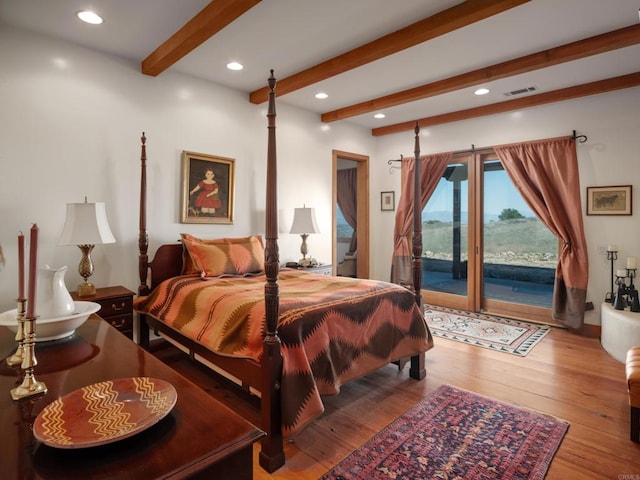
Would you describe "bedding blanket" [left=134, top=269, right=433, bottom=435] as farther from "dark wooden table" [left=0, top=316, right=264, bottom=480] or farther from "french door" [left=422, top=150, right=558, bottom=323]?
"french door" [left=422, top=150, right=558, bottom=323]

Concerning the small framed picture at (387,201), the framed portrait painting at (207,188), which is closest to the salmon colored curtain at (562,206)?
the small framed picture at (387,201)

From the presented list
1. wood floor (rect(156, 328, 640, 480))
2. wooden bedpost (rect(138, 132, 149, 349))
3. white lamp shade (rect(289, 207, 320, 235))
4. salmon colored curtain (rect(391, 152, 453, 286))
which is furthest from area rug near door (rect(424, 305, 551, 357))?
wooden bedpost (rect(138, 132, 149, 349))

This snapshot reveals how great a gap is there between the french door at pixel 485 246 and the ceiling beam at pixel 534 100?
0.57 meters

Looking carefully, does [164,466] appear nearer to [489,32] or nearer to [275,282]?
[275,282]

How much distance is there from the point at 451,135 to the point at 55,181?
480 centimetres

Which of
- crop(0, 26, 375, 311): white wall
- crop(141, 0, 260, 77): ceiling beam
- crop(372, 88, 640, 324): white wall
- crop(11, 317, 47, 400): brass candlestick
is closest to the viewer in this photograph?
crop(11, 317, 47, 400): brass candlestick

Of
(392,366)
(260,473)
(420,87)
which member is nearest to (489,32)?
(420,87)

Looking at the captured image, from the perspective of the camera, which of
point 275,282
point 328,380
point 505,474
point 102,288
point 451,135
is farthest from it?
point 451,135

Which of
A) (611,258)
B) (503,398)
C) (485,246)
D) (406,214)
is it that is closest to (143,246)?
(503,398)

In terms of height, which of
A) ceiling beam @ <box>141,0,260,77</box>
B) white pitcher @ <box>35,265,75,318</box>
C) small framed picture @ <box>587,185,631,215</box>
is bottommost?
white pitcher @ <box>35,265,75,318</box>

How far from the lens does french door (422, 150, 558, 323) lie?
15.5ft

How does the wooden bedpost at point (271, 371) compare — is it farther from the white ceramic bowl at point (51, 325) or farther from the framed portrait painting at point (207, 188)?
the framed portrait painting at point (207, 188)

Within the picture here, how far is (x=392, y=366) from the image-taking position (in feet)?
10.9

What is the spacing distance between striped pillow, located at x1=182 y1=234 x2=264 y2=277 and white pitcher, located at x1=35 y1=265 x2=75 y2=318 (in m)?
1.86
